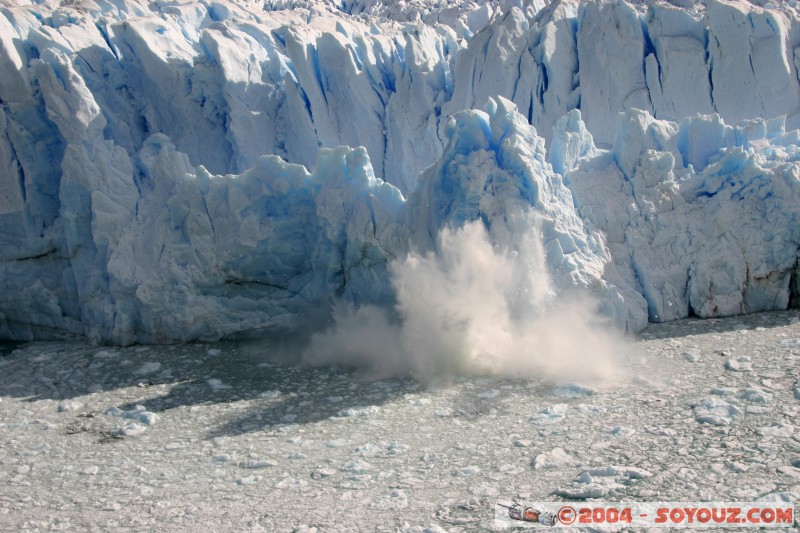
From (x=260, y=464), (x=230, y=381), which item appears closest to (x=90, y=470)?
(x=260, y=464)

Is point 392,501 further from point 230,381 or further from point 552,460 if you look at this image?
point 230,381

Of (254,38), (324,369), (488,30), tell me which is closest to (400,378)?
(324,369)

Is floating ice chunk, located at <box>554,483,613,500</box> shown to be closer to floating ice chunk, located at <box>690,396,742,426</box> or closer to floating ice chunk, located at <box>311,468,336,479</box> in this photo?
floating ice chunk, located at <box>690,396,742,426</box>

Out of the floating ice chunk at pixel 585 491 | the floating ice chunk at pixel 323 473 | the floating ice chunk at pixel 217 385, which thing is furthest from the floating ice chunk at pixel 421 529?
the floating ice chunk at pixel 217 385

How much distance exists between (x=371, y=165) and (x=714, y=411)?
15.3 ft

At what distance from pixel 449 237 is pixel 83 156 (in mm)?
4137

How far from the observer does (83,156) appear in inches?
311

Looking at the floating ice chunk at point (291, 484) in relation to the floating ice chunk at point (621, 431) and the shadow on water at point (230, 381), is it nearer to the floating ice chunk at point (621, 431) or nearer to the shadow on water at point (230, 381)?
the shadow on water at point (230, 381)

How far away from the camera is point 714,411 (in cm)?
480

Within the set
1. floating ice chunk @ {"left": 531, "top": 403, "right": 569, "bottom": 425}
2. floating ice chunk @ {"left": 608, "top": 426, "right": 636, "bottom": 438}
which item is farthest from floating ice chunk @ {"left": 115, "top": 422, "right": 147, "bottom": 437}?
floating ice chunk @ {"left": 608, "top": 426, "right": 636, "bottom": 438}

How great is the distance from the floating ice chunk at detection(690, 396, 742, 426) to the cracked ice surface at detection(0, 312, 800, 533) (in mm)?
12

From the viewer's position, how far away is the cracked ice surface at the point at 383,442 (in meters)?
4.03

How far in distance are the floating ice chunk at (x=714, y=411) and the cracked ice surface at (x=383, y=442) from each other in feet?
0.04

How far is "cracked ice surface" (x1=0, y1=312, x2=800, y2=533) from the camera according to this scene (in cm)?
403
